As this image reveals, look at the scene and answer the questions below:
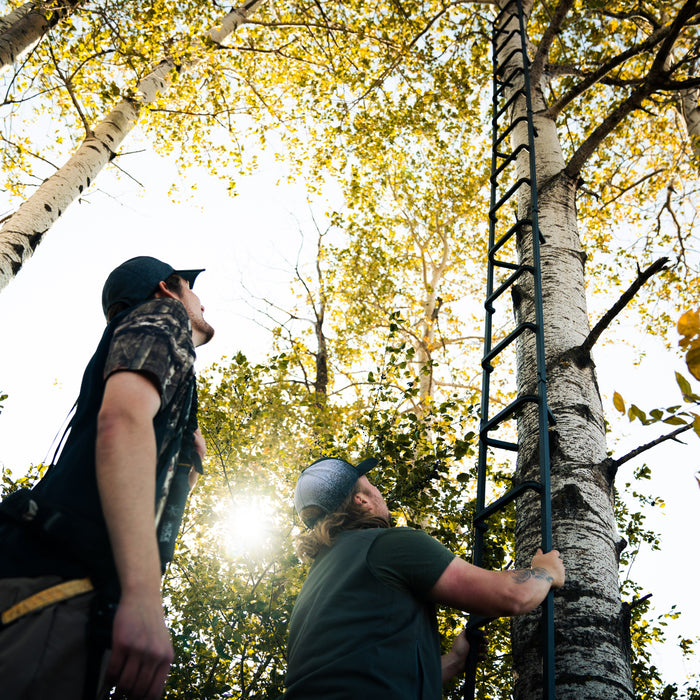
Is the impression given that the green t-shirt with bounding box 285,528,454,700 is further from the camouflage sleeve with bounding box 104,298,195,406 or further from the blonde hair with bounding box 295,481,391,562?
the camouflage sleeve with bounding box 104,298,195,406

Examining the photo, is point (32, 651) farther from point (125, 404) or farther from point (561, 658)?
point (561, 658)

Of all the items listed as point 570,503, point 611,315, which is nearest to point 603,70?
point 611,315

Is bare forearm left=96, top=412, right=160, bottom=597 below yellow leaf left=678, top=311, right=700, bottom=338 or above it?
below

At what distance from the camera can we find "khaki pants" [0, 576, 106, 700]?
894 mm

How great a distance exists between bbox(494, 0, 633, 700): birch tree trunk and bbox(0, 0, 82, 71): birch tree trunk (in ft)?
18.4

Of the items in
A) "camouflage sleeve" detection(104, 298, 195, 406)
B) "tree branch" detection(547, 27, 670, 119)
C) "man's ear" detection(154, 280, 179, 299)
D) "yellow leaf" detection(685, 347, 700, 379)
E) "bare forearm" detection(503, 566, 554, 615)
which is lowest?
"bare forearm" detection(503, 566, 554, 615)

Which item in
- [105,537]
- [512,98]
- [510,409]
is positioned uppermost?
[512,98]

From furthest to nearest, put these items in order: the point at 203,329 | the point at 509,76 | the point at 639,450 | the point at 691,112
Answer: the point at 691,112, the point at 509,76, the point at 639,450, the point at 203,329

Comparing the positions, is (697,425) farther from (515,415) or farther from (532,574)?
(515,415)

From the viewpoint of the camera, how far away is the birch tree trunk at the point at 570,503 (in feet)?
5.66

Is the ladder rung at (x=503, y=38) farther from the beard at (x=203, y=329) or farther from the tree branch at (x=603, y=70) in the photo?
the beard at (x=203, y=329)

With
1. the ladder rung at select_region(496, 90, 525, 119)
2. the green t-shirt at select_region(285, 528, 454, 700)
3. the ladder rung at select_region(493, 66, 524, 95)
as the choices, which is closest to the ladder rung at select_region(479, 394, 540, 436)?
the green t-shirt at select_region(285, 528, 454, 700)

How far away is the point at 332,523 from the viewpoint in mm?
2268

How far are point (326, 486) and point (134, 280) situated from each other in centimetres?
130
